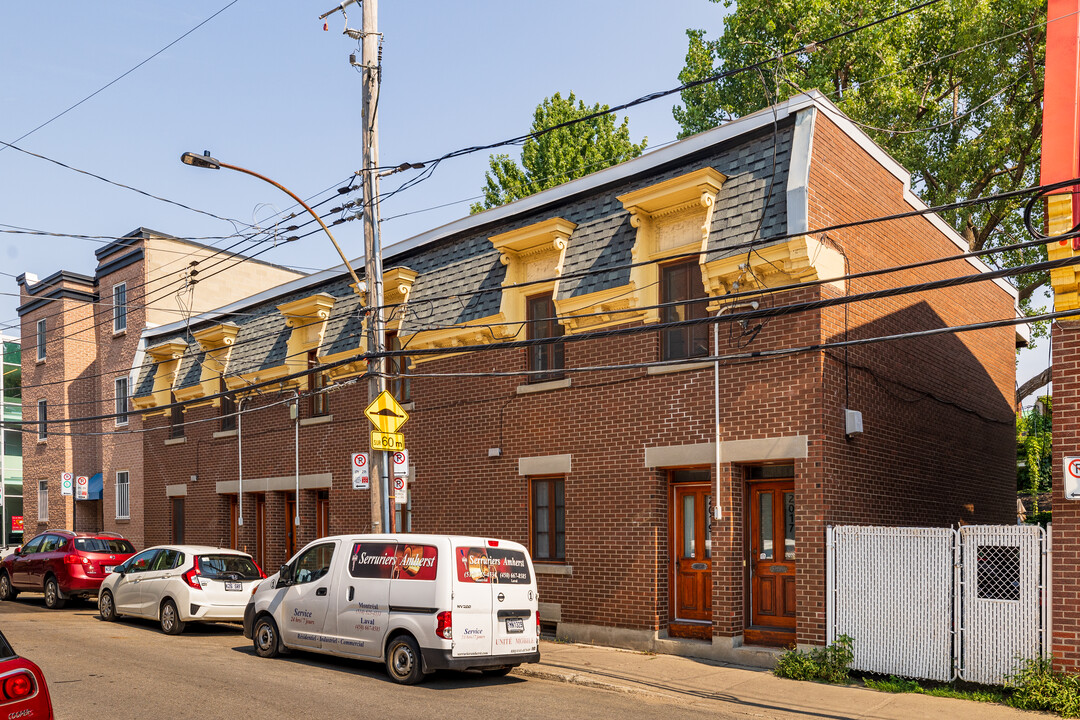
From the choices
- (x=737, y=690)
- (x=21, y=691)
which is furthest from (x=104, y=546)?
(x=21, y=691)

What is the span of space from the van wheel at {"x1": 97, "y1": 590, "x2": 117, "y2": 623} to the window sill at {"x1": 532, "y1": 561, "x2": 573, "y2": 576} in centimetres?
841

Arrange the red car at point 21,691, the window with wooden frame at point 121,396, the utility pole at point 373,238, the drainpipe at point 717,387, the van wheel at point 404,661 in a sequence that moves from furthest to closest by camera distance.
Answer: the window with wooden frame at point 121,396 < the utility pole at point 373,238 < the drainpipe at point 717,387 < the van wheel at point 404,661 < the red car at point 21,691

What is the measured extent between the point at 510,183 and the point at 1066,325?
94.8 ft

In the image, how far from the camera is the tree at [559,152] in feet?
121

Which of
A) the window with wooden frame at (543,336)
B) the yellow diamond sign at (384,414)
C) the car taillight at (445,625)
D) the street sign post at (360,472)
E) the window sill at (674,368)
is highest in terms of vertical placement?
the window with wooden frame at (543,336)

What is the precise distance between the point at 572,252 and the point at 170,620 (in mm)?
9487

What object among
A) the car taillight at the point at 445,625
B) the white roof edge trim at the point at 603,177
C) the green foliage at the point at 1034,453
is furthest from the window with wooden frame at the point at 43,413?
the green foliage at the point at 1034,453

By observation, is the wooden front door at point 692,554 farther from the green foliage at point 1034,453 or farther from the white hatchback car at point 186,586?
the green foliage at point 1034,453

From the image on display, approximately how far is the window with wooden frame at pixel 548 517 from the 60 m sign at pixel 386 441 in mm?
3033

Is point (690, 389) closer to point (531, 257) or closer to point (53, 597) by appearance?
point (531, 257)

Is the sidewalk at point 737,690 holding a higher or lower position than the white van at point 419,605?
lower

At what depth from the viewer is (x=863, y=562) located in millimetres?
12281

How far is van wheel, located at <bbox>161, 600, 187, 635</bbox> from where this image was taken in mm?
16031

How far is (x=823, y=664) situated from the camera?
12172 millimetres
